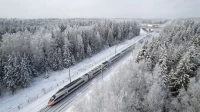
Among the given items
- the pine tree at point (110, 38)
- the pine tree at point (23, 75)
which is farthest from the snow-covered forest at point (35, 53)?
the pine tree at point (110, 38)

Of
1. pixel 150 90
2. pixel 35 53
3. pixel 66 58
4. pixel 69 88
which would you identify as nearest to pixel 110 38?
pixel 66 58

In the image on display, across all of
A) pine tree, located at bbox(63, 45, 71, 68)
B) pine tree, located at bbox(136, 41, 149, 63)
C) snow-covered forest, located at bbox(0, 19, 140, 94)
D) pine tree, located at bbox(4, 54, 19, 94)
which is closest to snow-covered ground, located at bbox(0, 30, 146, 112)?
snow-covered forest, located at bbox(0, 19, 140, 94)

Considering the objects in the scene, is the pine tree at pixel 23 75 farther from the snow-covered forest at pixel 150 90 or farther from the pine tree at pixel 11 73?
the snow-covered forest at pixel 150 90

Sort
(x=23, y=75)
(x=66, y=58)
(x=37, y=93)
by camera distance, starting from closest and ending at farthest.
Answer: (x=37, y=93)
(x=23, y=75)
(x=66, y=58)

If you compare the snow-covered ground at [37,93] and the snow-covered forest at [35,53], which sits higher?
the snow-covered forest at [35,53]

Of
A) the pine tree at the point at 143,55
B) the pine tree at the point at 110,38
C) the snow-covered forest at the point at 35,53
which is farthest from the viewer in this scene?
the pine tree at the point at 110,38


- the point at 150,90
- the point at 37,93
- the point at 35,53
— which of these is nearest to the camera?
the point at 150,90

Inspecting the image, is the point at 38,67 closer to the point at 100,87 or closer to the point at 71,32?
the point at 71,32

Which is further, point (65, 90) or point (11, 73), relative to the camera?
point (11, 73)

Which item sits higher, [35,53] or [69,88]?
[35,53]

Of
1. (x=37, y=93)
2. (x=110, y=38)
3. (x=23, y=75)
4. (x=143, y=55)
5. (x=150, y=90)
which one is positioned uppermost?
(x=110, y=38)

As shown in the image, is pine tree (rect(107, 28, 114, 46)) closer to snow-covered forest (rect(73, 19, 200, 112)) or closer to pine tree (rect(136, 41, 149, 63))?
pine tree (rect(136, 41, 149, 63))

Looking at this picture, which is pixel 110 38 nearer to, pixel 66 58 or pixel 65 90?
pixel 66 58

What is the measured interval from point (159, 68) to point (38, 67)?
40328 millimetres
